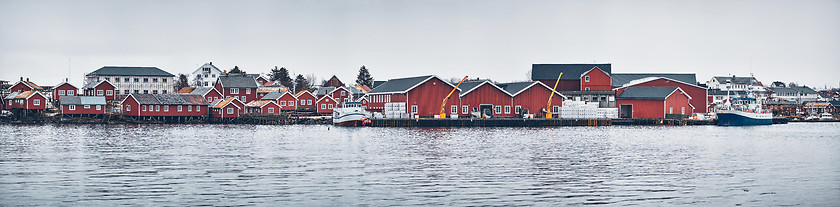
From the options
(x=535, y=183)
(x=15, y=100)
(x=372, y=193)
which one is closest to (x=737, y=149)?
(x=535, y=183)

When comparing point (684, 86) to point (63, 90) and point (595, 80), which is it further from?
point (63, 90)

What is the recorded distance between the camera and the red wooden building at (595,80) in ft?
Answer: 273

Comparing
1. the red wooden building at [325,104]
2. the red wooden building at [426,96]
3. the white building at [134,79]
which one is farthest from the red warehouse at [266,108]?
the white building at [134,79]

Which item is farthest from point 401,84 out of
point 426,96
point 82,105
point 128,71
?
point 128,71

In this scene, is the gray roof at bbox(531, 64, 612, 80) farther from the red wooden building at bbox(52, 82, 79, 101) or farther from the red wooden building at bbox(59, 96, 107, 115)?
the red wooden building at bbox(52, 82, 79, 101)

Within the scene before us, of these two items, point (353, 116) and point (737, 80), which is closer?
point (353, 116)

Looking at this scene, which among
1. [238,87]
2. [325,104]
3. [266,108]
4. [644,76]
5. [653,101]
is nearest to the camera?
[653,101]

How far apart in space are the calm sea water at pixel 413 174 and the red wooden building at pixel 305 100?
51885 mm

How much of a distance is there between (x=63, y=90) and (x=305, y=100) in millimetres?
24927

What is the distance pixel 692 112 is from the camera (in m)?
81.8

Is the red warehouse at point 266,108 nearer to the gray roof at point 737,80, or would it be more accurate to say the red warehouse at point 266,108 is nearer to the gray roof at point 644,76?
the gray roof at point 644,76

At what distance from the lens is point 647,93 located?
3086 inches

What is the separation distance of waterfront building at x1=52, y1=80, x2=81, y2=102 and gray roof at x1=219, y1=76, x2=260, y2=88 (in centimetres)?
1657

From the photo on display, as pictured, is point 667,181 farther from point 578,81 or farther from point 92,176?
point 578,81
